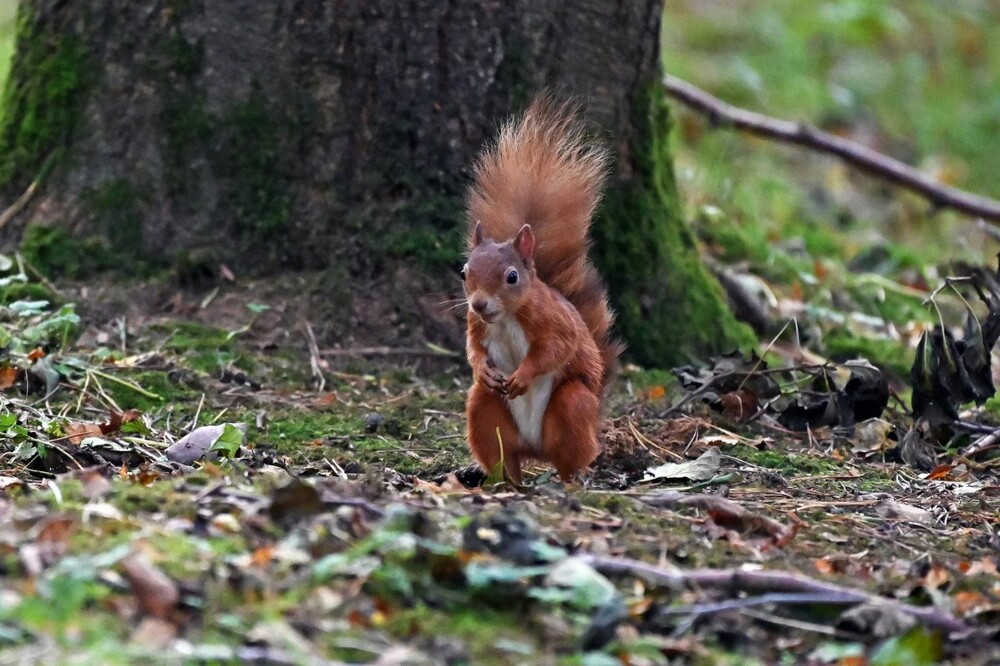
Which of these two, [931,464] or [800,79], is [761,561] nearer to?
[931,464]

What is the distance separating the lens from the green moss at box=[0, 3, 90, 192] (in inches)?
189

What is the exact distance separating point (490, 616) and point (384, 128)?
8.53 ft

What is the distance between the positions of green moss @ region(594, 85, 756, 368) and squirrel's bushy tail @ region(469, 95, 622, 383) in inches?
36.8

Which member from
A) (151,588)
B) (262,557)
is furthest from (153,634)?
(262,557)

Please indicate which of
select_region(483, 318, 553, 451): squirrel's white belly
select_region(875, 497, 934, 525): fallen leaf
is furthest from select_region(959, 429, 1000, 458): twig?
select_region(483, 318, 553, 451): squirrel's white belly

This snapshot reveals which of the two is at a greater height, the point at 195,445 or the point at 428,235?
the point at 428,235

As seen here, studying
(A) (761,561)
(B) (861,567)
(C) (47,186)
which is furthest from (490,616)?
(C) (47,186)

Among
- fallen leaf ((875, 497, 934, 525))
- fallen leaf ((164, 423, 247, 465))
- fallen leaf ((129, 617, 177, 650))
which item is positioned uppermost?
fallen leaf ((129, 617, 177, 650))

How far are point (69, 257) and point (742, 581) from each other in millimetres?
2961

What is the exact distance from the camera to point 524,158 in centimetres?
396

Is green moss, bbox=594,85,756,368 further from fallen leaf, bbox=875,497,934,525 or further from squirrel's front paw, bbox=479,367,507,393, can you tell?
fallen leaf, bbox=875,497,934,525

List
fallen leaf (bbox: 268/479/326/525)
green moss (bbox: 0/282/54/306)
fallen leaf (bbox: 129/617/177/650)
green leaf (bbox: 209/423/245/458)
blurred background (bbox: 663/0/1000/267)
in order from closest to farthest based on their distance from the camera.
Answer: fallen leaf (bbox: 129/617/177/650) < fallen leaf (bbox: 268/479/326/525) < green leaf (bbox: 209/423/245/458) < green moss (bbox: 0/282/54/306) < blurred background (bbox: 663/0/1000/267)

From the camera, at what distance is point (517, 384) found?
3559 mm

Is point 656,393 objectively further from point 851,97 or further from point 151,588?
point 851,97
